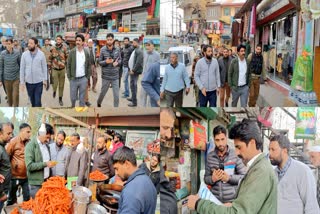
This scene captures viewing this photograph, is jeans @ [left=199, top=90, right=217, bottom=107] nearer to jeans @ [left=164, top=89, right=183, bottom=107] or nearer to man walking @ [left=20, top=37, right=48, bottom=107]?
jeans @ [left=164, top=89, right=183, bottom=107]

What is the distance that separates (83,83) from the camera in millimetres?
3504

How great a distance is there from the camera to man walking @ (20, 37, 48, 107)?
3.51m

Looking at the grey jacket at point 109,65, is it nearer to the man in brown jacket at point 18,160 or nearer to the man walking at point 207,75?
the man walking at point 207,75

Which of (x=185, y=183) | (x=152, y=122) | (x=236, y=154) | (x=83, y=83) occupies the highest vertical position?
(x=83, y=83)

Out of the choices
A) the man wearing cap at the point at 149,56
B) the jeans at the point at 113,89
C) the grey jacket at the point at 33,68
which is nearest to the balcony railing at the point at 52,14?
the grey jacket at the point at 33,68

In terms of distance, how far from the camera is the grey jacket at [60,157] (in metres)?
3.63

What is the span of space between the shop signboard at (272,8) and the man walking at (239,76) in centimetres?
26

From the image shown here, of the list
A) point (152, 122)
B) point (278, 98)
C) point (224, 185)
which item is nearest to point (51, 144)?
point (152, 122)

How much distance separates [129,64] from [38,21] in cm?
80

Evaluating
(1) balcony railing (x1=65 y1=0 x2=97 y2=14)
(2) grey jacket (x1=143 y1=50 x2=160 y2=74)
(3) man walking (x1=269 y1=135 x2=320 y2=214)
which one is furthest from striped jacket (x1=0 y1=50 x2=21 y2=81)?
(3) man walking (x1=269 y1=135 x2=320 y2=214)

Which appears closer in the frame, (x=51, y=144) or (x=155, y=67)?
(x=155, y=67)

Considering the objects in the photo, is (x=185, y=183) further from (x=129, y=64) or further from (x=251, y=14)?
(x=251, y=14)

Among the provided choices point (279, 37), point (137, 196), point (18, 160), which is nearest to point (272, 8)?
point (279, 37)

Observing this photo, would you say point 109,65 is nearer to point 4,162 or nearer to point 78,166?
point 78,166
